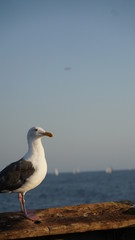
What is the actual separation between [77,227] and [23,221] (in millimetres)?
976

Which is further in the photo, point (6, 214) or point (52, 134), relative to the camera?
point (52, 134)

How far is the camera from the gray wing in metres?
6.78

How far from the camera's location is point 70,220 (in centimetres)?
591

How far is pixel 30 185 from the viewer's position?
681cm

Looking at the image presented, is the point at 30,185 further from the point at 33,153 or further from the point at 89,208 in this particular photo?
the point at 89,208

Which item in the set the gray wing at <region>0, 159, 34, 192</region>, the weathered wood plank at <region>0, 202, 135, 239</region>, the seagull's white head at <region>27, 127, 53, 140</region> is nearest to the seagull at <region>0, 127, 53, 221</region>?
the gray wing at <region>0, 159, 34, 192</region>

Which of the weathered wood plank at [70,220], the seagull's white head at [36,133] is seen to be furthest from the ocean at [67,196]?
the weathered wood plank at [70,220]

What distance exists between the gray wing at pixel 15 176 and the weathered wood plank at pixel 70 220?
49 cm

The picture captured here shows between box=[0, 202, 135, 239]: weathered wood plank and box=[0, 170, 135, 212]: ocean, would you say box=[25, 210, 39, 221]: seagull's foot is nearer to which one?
box=[0, 202, 135, 239]: weathered wood plank

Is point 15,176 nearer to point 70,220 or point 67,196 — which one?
point 70,220

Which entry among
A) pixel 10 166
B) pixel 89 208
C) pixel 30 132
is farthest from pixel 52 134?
pixel 89 208

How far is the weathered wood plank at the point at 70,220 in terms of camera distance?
5.29 meters

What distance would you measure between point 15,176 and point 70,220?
141cm

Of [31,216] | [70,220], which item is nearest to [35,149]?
[31,216]
